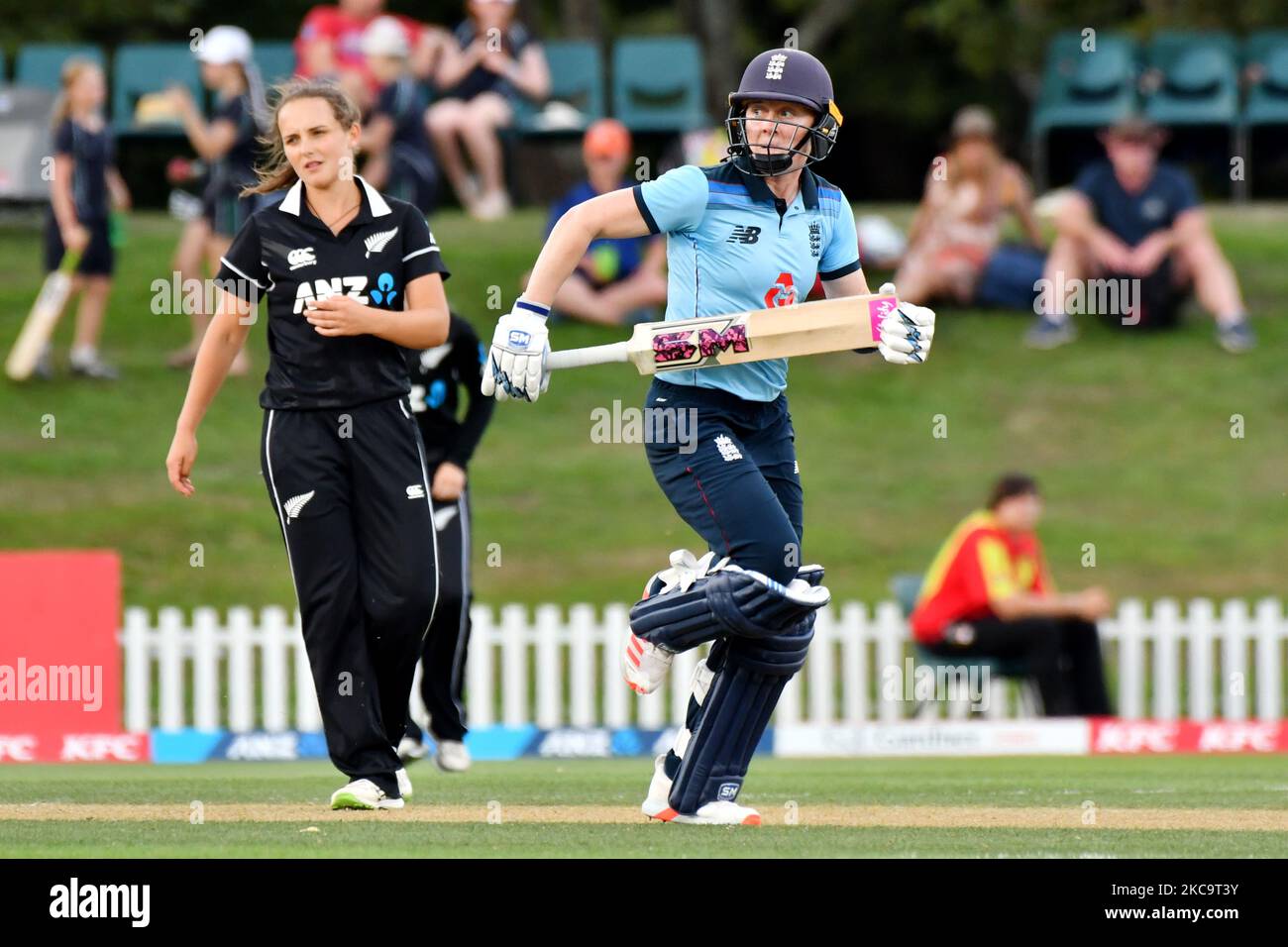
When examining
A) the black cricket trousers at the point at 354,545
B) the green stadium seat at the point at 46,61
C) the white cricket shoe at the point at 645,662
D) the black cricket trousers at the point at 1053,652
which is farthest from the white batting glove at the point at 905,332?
the green stadium seat at the point at 46,61

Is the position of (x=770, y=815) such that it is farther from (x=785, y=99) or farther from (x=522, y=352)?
(x=785, y=99)

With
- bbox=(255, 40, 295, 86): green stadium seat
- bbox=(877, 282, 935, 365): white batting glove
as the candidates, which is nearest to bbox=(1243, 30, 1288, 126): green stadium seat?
bbox=(255, 40, 295, 86): green stadium seat

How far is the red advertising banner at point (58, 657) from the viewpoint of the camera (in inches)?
506

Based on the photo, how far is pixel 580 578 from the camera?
16.8m

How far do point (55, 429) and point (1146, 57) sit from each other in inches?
462

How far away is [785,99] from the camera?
6941mm

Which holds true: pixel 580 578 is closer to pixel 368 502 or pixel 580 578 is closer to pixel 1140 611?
pixel 1140 611

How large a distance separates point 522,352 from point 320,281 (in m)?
0.81

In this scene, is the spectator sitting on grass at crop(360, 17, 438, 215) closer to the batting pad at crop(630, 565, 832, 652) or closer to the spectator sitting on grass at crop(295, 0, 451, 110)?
the spectator sitting on grass at crop(295, 0, 451, 110)

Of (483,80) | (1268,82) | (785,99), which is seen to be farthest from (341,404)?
(1268,82)

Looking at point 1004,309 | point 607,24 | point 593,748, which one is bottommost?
point 593,748

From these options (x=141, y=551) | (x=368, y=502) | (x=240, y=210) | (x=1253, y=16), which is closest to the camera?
(x=368, y=502)

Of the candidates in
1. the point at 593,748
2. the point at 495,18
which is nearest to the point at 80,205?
the point at 495,18

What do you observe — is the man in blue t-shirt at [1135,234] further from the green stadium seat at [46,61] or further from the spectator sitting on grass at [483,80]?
the green stadium seat at [46,61]
